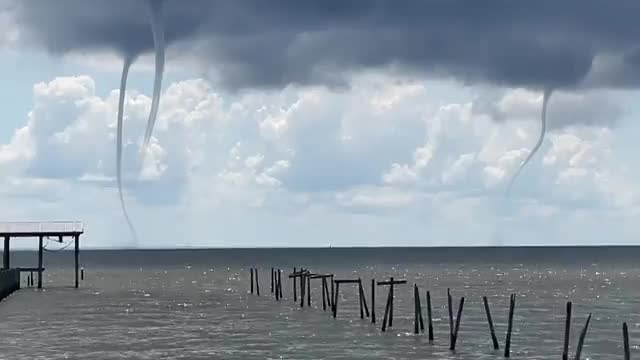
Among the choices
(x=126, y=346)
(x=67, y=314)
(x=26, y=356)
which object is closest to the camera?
(x=26, y=356)

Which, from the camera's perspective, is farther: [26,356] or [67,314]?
[67,314]

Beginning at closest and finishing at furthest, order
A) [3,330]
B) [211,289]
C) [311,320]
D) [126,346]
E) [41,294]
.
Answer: [126,346], [3,330], [311,320], [41,294], [211,289]

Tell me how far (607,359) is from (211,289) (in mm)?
78144

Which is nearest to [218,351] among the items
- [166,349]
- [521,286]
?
[166,349]

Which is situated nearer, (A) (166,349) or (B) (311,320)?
(A) (166,349)

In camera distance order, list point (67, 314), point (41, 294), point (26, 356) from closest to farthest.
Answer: point (26, 356), point (67, 314), point (41, 294)

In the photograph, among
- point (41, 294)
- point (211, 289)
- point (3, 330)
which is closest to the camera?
point (3, 330)

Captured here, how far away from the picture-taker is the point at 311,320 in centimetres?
7406

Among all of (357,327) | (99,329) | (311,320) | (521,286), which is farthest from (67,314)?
(521,286)

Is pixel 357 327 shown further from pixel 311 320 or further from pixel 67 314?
pixel 67 314

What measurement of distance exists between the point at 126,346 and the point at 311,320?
20558 millimetres

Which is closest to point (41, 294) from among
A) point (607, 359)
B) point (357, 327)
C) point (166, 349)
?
point (357, 327)

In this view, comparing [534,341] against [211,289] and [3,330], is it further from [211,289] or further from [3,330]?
[211,289]

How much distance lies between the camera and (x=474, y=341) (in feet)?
190
